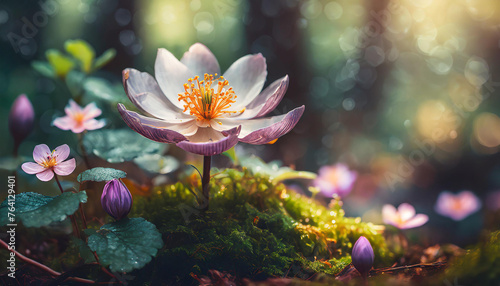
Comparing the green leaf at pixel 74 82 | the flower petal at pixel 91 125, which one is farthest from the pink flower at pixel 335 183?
the green leaf at pixel 74 82

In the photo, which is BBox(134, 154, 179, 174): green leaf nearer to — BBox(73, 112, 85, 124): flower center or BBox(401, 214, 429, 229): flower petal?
BBox(73, 112, 85, 124): flower center

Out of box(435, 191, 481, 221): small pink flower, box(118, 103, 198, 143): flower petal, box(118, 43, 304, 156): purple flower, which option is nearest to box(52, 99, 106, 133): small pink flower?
box(118, 43, 304, 156): purple flower

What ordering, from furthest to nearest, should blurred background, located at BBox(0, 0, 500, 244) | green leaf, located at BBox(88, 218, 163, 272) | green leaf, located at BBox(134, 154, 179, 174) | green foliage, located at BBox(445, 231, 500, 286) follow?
blurred background, located at BBox(0, 0, 500, 244)
green leaf, located at BBox(134, 154, 179, 174)
green leaf, located at BBox(88, 218, 163, 272)
green foliage, located at BBox(445, 231, 500, 286)

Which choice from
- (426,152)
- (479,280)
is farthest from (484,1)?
(479,280)

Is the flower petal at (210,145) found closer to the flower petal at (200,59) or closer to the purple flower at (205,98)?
the purple flower at (205,98)

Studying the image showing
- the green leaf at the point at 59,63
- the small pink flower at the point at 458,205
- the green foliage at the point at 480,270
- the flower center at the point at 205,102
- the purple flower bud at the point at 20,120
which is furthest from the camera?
the small pink flower at the point at 458,205

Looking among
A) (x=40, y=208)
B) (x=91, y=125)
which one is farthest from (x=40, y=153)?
(x=91, y=125)

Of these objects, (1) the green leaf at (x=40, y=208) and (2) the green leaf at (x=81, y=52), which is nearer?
(1) the green leaf at (x=40, y=208)

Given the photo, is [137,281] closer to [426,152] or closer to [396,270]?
[396,270]
